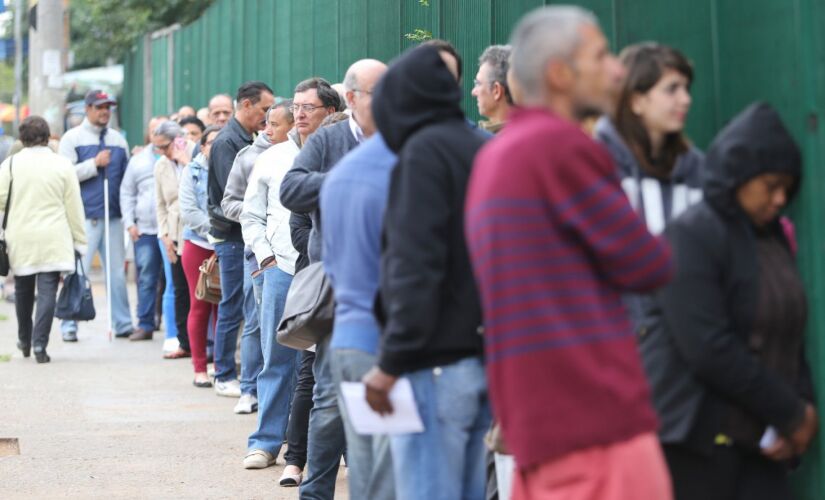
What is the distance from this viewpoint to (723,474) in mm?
4344

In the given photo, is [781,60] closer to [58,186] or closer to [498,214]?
[498,214]

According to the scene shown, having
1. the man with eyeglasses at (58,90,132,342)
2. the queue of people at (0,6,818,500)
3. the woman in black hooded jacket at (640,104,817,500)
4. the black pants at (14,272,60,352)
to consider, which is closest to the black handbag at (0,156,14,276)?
the black pants at (14,272,60,352)

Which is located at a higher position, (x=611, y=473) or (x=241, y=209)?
(x=241, y=209)

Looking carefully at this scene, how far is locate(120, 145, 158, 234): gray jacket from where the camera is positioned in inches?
589

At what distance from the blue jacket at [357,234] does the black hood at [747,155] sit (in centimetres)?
107

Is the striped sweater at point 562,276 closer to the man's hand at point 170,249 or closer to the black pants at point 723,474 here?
the black pants at point 723,474

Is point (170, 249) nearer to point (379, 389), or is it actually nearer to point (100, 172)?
point (100, 172)

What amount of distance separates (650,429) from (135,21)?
26905 mm

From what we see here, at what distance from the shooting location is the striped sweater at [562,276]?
11.9 feet

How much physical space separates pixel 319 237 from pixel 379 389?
2.32 metres

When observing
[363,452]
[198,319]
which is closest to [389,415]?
[363,452]

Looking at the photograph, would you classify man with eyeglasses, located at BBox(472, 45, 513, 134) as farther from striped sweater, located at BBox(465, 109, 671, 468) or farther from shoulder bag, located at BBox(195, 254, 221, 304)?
shoulder bag, located at BBox(195, 254, 221, 304)

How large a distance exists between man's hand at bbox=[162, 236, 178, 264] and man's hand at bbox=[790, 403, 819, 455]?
9579mm

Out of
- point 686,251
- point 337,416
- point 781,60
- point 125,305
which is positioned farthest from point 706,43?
point 125,305
